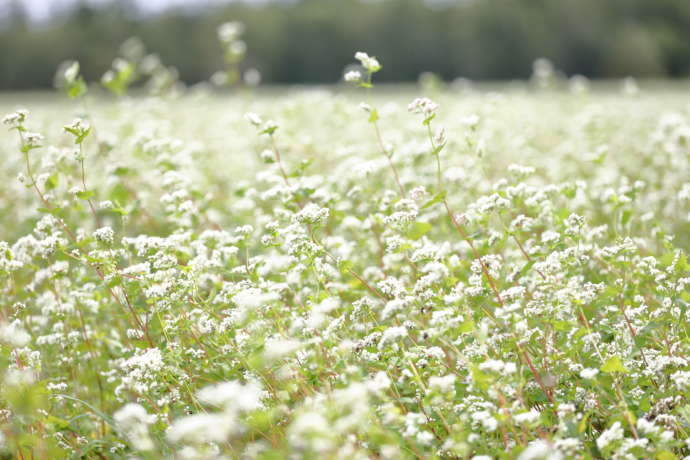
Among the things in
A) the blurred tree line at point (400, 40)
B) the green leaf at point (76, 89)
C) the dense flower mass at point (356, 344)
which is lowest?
the dense flower mass at point (356, 344)

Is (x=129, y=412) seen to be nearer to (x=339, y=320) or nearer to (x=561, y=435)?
(x=339, y=320)

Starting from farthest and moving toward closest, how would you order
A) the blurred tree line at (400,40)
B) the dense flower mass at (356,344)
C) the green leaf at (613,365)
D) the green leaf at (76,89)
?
the blurred tree line at (400,40), the green leaf at (76,89), the green leaf at (613,365), the dense flower mass at (356,344)

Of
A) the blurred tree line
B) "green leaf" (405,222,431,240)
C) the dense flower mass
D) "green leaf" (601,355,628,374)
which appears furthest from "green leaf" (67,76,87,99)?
the blurred tree line

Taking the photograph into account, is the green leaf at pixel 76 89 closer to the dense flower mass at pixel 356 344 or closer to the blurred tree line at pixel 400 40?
the dense flower mass at pixel 356 344

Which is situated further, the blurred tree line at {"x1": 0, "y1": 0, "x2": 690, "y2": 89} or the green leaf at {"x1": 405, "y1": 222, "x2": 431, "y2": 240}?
the blurred tree line at {"x1": 0, "y1": 0, "x2": 690, "y2": 89}

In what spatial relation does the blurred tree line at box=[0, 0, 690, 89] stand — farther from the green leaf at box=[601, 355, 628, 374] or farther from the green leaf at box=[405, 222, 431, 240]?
the green leaf at box=[601, 355, 628, 374]

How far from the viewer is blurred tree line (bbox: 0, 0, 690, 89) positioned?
4966 cm

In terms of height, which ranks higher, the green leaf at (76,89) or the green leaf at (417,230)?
the green leaf at (76,89)

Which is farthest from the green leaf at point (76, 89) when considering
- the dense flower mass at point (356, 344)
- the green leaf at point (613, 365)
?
the green leaf at point (613, 365)

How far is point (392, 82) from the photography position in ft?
165

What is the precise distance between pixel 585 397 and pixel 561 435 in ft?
1.62

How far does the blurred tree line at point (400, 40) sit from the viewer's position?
49.7 m

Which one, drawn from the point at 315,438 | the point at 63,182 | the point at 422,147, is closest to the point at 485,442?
the point at 315,438

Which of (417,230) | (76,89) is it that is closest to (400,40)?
(76,89)
